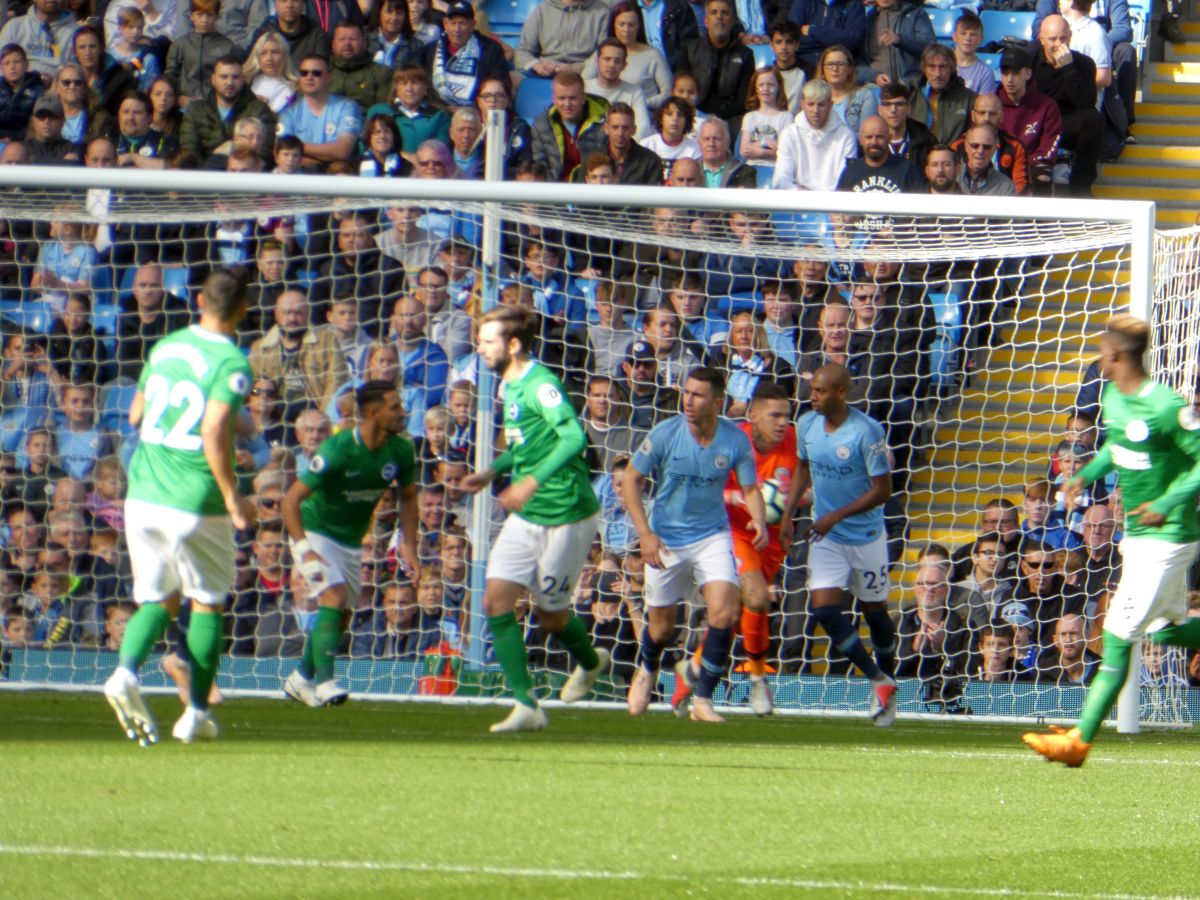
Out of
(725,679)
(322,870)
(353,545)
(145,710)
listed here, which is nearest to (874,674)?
(725,679)

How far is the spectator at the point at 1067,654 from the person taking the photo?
10.4 metres

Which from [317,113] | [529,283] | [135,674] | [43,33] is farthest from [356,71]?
[135,674]

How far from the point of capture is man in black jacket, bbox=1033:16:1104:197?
13.1 m

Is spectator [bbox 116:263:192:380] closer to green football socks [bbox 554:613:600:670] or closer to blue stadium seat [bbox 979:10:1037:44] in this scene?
green football socks [bbox 554:613:600:670]

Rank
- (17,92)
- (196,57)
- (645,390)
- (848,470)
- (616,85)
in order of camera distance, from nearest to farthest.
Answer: (848,470) → (645,390) → (616,85) → (17,92) → (196,57)

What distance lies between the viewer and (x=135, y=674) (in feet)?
22.8

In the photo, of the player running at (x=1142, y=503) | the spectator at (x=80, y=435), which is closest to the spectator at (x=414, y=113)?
the spectator at (x=80, y=435)

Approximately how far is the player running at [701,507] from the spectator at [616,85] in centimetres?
420

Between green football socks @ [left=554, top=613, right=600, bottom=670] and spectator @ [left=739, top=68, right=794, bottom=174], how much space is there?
4927 millimetres

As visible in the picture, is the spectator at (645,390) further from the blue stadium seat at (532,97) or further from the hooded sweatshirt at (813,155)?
the blue stadium seat at (532,97)

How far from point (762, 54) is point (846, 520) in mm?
5361

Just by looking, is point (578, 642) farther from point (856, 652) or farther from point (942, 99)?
→ point (942, 99)

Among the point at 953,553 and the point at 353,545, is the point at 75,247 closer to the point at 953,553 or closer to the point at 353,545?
the point at 353,545

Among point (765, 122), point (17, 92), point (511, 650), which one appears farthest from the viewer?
point (17, 92)
